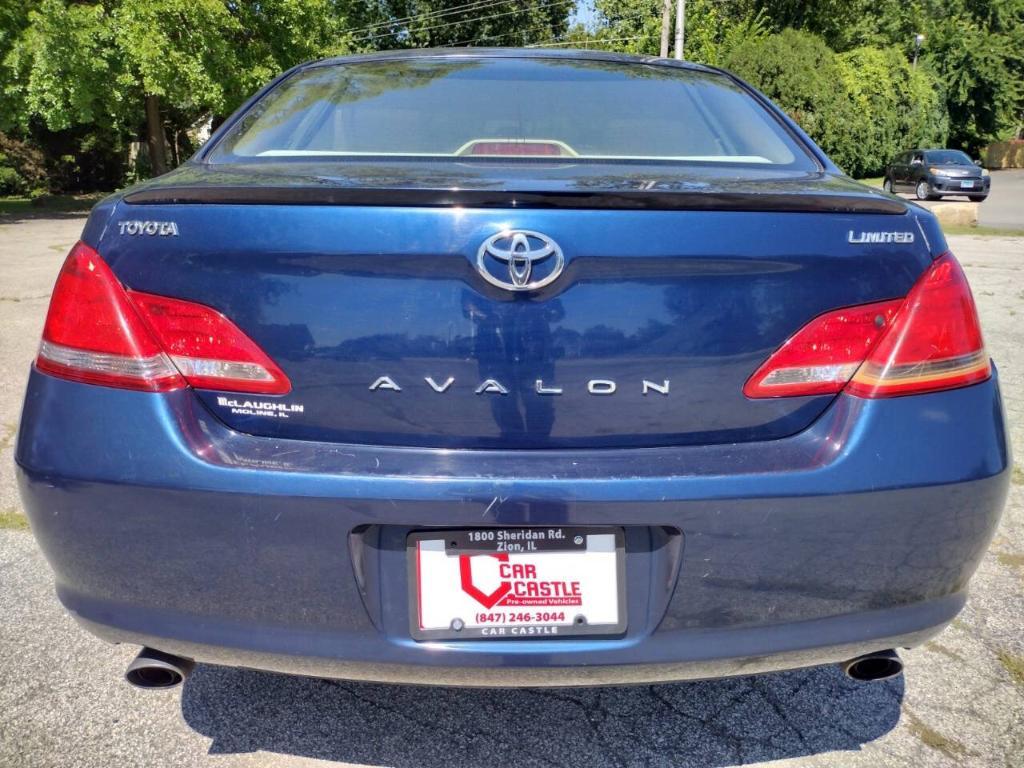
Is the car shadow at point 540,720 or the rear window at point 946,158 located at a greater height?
the car shadow at point 540,720

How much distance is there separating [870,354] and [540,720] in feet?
3.82

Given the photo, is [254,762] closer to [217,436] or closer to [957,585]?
[217,436]

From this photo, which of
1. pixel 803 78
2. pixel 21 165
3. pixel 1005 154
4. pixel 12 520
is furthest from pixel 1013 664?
pixel 1005 154

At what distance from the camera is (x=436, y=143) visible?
2316 mm

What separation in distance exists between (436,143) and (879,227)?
1.14 metres

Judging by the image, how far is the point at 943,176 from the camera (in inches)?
1042

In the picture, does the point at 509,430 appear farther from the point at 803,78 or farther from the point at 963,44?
the point at 963,44

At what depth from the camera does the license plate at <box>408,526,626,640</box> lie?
159 centimetres

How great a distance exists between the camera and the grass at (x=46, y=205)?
20.2 m

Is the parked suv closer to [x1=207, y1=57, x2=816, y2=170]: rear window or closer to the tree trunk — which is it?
the tree trunk

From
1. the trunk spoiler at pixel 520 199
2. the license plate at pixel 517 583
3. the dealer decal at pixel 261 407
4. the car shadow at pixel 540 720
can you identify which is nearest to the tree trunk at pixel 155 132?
the car shadow at pixel 540 720

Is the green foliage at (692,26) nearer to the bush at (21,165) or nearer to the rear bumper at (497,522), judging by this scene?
the bush at (21,165)

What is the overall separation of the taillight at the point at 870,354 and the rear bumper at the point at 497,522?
4 centimetres

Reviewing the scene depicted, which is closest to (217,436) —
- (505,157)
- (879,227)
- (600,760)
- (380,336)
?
(380,336)
